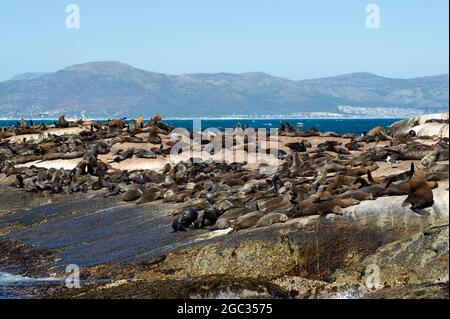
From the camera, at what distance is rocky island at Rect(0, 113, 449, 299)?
1017 cm

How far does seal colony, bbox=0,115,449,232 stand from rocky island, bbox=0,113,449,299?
48 mm

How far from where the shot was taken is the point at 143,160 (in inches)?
1031

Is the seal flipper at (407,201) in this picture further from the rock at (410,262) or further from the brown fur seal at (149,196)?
the brown fur seal at (149,196)

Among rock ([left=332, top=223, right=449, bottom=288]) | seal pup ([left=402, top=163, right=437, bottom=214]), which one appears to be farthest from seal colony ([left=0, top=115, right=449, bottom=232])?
rock ([left=332, top=223, right=449, bottom=288])

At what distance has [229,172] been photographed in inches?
846

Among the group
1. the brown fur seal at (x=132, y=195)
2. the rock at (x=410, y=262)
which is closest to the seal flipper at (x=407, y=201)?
the rock at (x=410, y=262)

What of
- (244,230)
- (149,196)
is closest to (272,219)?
(244,230)

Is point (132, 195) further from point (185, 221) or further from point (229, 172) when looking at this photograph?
point (185, 221)

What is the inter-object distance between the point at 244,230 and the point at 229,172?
8732 millimetres

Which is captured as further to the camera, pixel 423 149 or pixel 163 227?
pixel 423 149

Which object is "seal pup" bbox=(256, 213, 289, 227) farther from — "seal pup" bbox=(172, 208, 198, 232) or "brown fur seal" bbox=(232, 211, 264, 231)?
"seal pup" bbox=(172, 208, 198, 232)
